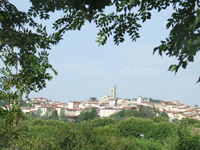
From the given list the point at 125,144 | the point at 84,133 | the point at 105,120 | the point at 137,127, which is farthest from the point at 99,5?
the point at 105,120

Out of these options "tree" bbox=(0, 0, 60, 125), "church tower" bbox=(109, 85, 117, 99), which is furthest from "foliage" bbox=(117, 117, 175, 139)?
"church tower" bbox=(109, 85, 117, 99)

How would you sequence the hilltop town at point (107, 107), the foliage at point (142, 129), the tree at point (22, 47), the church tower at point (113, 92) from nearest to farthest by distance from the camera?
the tree at point (22, 47), the foliage at point (142, 129), the hilltop town at point (107, 107), the church tower at point (113, 92)

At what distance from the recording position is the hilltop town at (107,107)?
114 metres

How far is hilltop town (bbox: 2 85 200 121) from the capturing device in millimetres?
114438

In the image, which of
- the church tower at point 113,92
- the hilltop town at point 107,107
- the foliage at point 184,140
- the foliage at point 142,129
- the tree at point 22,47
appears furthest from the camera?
the church tower at point 113,92

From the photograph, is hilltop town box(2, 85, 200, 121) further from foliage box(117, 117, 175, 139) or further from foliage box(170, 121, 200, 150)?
foliage box(170, 121, 200, 150)

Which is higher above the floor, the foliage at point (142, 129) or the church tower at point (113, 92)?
the church tower at point (113, 92)

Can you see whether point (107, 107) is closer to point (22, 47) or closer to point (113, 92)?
point (113, 92)

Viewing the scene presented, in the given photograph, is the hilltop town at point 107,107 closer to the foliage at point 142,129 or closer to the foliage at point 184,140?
the foliage at point 142,129

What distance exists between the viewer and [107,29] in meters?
4.02

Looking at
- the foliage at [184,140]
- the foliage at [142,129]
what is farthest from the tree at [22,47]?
the foliage at [142,129]

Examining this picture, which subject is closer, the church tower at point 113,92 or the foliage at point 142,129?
the foliage at point 142,129

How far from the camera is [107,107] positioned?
12412 centimetres

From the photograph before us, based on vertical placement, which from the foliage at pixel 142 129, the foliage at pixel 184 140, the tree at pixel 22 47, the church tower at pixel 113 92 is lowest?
the foliage at pixel 142 129
